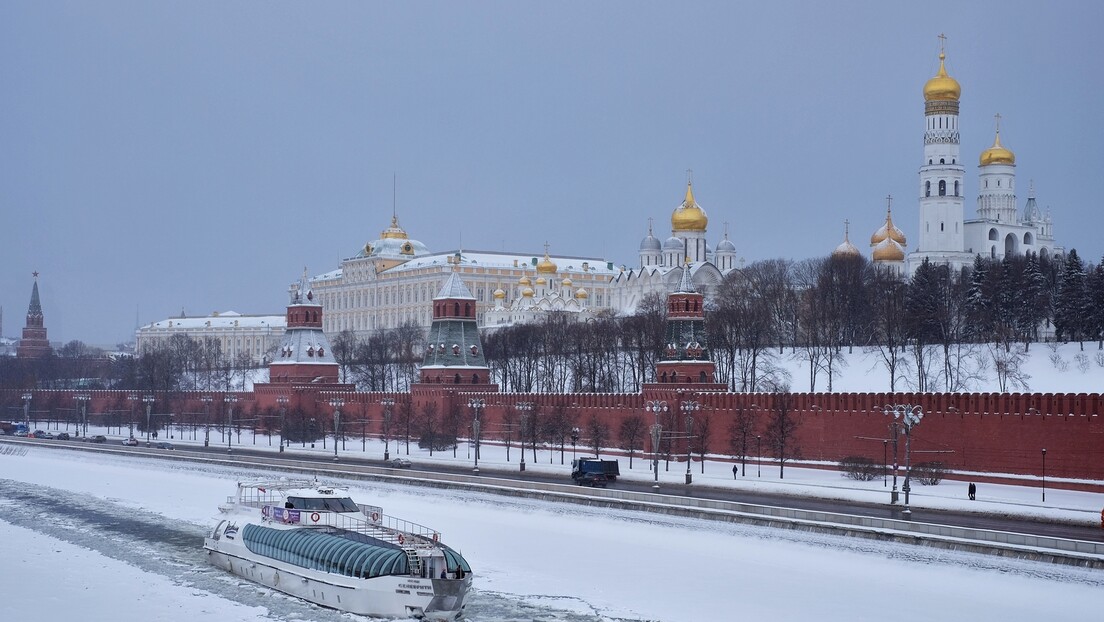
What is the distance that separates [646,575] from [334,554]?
23.0 feet

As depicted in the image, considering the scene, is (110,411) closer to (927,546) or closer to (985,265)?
(985,265)

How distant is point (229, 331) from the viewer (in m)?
167

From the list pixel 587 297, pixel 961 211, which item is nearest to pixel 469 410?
pixel 961 211

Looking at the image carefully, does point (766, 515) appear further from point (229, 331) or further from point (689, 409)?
point (229, 331)

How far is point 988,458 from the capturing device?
45781mm

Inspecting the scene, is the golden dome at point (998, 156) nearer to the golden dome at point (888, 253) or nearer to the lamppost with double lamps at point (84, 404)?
the golden dome at point (888, 253)

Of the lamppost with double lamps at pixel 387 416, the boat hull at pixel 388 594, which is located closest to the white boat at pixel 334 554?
the boat hull at pixel 388 594

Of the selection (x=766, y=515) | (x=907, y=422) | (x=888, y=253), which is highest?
(x=888, y=253)

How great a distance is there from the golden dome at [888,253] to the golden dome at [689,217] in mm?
14830

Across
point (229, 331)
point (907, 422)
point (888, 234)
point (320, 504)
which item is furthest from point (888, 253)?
point (229, 331)

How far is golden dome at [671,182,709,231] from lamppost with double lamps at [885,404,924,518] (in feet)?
222

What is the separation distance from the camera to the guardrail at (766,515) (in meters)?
31.3

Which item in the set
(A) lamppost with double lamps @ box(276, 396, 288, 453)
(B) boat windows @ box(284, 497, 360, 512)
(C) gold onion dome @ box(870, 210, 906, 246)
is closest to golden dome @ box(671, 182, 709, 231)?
(C) gold onion dome @ box(870, 210, 906, 246)

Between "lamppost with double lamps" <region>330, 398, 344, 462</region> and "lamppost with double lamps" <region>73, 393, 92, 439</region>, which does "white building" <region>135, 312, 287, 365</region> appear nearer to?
"lamppost with double lamps" <region>73, 393, 92, 439</region>
